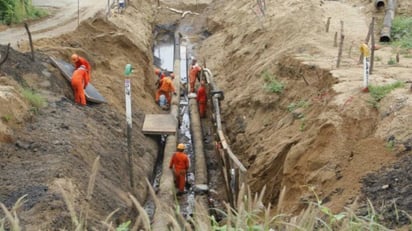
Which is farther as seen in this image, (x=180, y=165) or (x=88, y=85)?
(x=88, y=85)

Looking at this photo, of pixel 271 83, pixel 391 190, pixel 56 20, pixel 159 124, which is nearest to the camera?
pixel 391 190

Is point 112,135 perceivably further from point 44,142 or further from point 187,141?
point 187,141

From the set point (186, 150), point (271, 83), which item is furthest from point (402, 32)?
point (186, 150)

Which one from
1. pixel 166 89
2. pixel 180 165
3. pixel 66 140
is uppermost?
pixel 66 140

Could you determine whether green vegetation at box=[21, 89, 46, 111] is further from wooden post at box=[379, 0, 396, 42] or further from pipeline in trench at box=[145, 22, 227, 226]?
wooden post at box=[379, 0, 396, 42]

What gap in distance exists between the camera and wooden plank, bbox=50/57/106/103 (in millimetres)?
14477

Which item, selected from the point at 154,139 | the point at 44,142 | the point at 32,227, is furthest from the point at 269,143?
the point at 32,227

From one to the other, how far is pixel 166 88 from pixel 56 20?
10175 mm

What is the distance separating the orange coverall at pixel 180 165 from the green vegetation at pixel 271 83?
3.07 m

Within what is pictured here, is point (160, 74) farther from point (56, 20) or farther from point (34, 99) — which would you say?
point (56, 20)

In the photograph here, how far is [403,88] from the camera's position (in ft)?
35.2

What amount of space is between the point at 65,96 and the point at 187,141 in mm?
4349

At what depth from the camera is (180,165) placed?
42.9 ft

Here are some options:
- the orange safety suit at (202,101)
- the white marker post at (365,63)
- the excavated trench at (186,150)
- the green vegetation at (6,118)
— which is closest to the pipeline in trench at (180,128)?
the excavated trench at (186,150)
